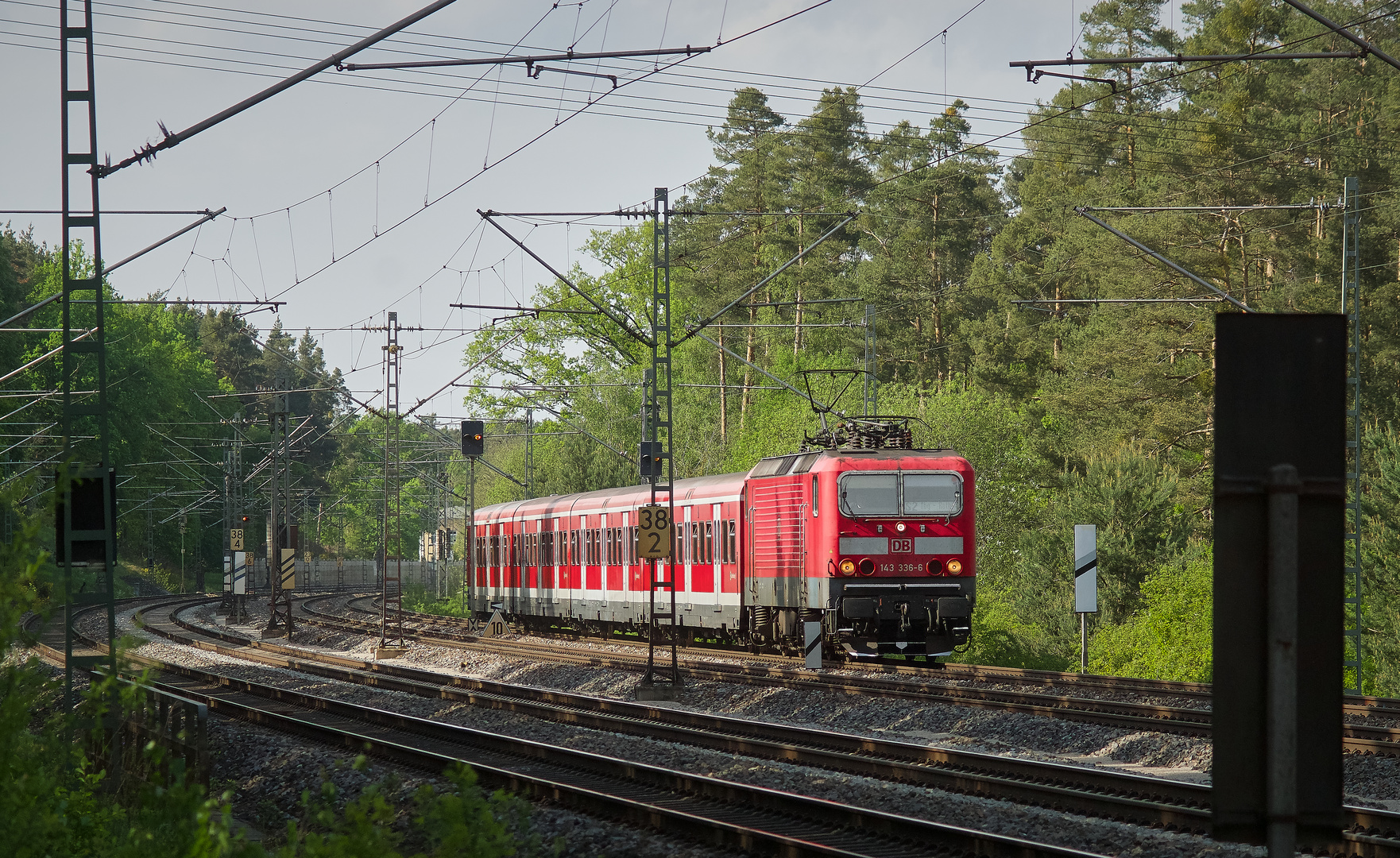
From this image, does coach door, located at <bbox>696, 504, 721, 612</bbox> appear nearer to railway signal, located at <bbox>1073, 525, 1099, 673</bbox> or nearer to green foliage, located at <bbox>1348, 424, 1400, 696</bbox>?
railway signal, located at <bbox>1073, 525, 1099, 673</bbox>

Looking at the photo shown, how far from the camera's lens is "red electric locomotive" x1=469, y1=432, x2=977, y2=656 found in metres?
21.8

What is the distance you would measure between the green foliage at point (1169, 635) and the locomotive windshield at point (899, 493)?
560 cm

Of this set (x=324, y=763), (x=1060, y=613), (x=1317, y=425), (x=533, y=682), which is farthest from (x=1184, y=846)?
(x=1060, y=613)

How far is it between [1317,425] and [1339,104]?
44253 millimetres

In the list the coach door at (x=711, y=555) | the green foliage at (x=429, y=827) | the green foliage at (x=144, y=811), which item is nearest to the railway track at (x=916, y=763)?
the green foliage at (x=429, y=827)

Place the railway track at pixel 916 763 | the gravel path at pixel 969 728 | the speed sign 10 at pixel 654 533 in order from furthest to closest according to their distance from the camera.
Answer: the speed sign 10 at pixel 654 533 < the gravel path at pixel 969 728 < the railway track at pixel 916 763

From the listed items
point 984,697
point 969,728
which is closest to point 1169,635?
point 984,697

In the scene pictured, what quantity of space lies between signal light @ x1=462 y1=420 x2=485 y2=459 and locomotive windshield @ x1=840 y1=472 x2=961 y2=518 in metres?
16.4

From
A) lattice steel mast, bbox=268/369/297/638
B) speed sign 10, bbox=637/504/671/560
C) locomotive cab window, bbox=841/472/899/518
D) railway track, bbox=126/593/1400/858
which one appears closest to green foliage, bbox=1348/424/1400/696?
locomotive cab window, bbox=841/472/899/518

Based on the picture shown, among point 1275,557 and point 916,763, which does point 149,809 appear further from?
point 916,763

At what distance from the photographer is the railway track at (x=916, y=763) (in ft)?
31.9

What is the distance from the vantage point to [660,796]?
11.5 meters

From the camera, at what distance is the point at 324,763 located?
1399 cm

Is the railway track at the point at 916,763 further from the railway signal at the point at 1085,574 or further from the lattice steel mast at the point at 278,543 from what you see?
the lattice steel mast at the point at 278,543
